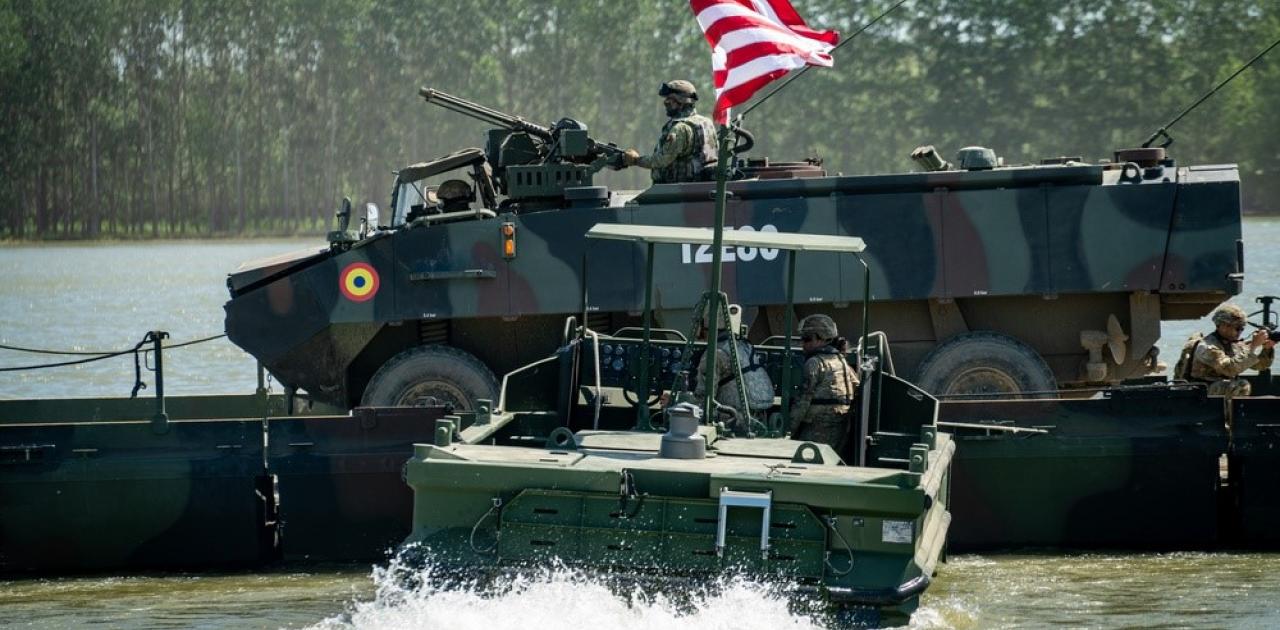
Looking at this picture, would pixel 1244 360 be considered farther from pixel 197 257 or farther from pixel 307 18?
pixel 307 18

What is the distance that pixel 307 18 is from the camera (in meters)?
69.4

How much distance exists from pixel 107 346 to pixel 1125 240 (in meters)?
20.0

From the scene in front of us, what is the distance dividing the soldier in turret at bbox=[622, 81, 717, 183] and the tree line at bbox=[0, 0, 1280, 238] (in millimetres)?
42784

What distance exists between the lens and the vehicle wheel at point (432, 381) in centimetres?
1644

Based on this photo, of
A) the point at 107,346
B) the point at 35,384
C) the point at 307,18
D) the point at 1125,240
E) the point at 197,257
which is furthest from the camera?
the point at 307,18

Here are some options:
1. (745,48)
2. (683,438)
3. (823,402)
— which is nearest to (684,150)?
(823,402)

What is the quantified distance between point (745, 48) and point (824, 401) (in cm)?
205

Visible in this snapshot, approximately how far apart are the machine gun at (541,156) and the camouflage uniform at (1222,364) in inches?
180

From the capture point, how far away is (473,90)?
7194 centimetres

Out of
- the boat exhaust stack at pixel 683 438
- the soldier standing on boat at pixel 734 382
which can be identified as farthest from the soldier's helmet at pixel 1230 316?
the boat exhaust stack at pixel 683 438

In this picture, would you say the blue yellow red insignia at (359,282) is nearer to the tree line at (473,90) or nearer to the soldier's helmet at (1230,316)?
the soldier's helmet at (1230,316)

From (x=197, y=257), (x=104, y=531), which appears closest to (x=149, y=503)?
(x=104, y=531)

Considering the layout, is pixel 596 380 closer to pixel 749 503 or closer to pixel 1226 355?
pixel 749 503

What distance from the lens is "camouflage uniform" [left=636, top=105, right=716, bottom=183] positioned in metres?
16.4
